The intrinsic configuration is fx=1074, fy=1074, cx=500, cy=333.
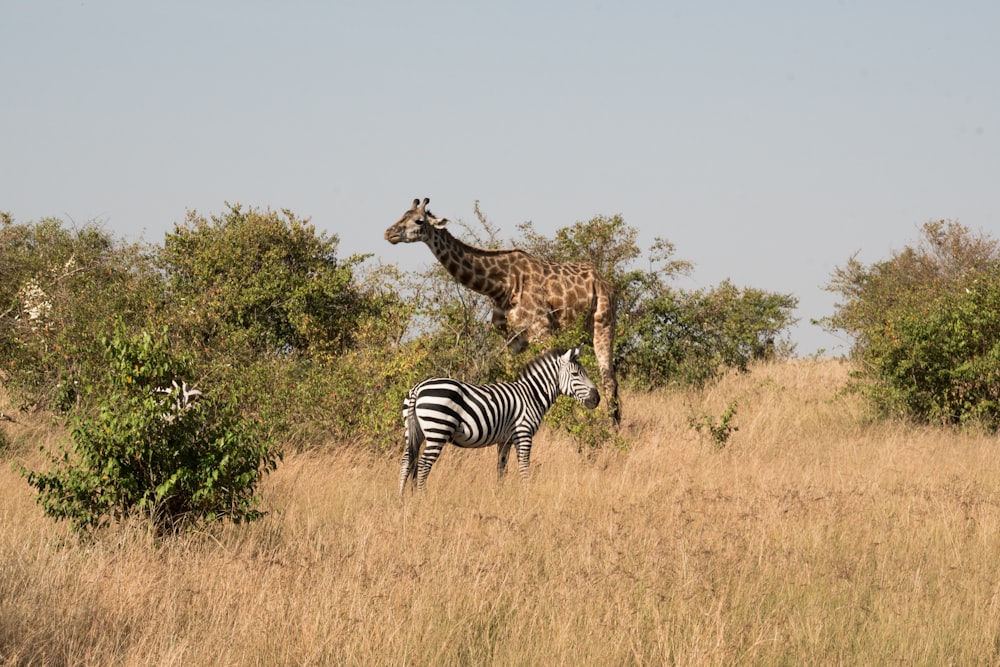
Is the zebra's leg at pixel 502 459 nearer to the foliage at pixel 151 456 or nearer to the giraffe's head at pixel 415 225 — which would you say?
the foliage at pixel 151 456

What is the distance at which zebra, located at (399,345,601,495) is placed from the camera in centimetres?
970

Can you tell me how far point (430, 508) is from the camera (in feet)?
29.2

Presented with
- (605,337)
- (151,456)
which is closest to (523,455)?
(151,456)

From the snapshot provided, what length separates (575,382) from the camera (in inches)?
437

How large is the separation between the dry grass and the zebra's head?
1.00m

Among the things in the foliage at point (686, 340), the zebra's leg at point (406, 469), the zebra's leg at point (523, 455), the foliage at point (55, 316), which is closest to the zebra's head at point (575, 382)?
the zebra's leg at point (523, 455)

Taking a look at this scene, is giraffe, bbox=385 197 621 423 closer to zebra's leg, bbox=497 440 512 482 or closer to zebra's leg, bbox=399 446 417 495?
zebra's leg, bbox=497 440 512 482

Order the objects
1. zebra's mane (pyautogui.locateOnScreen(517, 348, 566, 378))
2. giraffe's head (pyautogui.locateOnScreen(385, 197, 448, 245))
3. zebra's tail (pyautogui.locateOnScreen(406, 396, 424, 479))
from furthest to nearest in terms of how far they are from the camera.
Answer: giraffe's head (pyautogui.locateOnScreen(385, 197, 448, 245)), zebra's mane (pyautogui.locateOnScreen(517, 348, 566, 378)), zebra's tail (pyautogui.locateOnScreen(406, 396, 424, 479))

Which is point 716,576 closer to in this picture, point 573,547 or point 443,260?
point 573,547

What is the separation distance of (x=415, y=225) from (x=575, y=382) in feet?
13.6

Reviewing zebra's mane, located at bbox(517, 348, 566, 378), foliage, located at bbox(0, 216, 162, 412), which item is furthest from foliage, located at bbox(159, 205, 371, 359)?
zebra's mane, located at bbox(517, 348, 566, 378)

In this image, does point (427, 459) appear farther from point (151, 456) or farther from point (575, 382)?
point (151, 456)

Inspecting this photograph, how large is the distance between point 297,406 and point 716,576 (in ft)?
22.0

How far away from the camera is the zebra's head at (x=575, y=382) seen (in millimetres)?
11062
